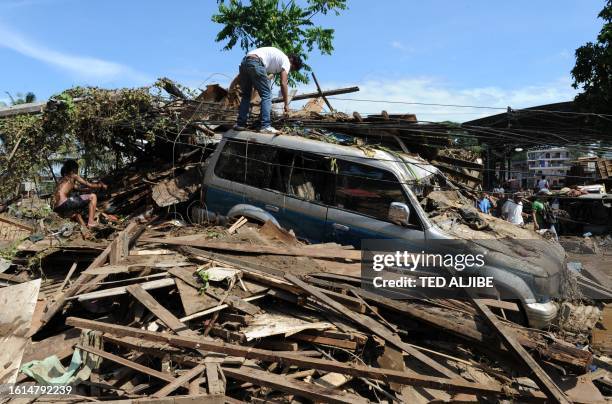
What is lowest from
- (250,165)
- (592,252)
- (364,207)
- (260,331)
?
(592,252)

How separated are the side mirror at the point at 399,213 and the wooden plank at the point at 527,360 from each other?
4.13ft

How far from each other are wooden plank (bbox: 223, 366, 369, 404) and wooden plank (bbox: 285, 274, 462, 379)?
591 millimetres

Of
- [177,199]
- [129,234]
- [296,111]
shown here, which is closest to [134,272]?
[129,234]

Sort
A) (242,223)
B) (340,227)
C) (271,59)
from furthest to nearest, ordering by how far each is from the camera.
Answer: (271,59)
(242,223)
(340,227)

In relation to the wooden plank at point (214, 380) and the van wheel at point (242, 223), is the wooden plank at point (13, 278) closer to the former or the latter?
the van wheel at point (242, 223)

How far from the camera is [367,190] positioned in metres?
5.89

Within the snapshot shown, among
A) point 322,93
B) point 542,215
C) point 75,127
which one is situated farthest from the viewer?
point 542,215

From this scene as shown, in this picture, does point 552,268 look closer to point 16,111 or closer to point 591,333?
point 591,333

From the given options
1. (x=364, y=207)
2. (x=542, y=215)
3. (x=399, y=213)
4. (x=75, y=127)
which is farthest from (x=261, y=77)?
(x=542, y=215)

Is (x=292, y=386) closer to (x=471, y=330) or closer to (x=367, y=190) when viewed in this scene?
(x=471, y=330)

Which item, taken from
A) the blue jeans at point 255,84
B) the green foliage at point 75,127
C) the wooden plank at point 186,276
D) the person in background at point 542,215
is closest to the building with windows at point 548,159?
the person in background at point 542,215

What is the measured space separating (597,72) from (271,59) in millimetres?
12795

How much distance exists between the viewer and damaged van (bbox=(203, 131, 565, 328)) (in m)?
5.07

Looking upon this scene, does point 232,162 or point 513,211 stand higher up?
point 232,162
